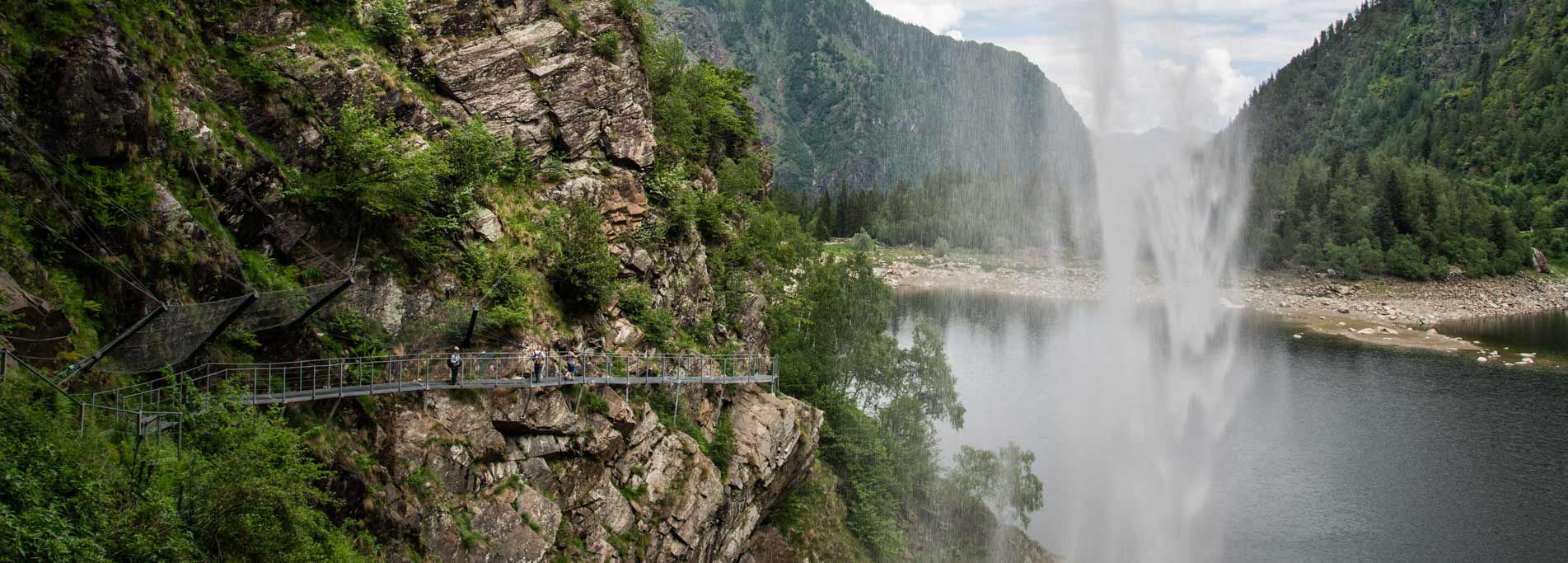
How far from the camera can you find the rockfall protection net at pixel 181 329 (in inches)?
693

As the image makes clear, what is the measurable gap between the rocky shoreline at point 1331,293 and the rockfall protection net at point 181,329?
8669 cm

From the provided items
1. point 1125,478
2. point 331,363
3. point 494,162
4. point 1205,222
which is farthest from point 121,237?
point 1205,222

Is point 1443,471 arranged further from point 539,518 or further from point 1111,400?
point 539,518

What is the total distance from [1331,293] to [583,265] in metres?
129

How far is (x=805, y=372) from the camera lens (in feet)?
150

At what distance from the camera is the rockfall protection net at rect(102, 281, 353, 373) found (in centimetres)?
1759

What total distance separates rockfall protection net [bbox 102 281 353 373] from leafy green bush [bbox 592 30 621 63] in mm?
16340

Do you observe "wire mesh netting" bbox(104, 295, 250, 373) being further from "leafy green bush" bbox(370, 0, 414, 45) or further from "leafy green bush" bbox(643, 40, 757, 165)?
"leafy green bush" bbox(643, 40, 757, 165)

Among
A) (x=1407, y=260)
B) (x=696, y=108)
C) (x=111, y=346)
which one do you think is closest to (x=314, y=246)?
(x=111, y=346)

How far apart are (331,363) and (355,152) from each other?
625 centimetres

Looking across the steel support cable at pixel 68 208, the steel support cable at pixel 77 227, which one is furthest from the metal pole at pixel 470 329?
the steel support cable at pixel 68 208

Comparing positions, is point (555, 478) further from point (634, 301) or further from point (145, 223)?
point (145, 223)

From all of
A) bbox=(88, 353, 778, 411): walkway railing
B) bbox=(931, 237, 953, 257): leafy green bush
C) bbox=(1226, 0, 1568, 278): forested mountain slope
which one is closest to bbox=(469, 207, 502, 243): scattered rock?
bbox=(88, 353, 778, 411): walkway railing

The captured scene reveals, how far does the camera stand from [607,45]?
111 ft
